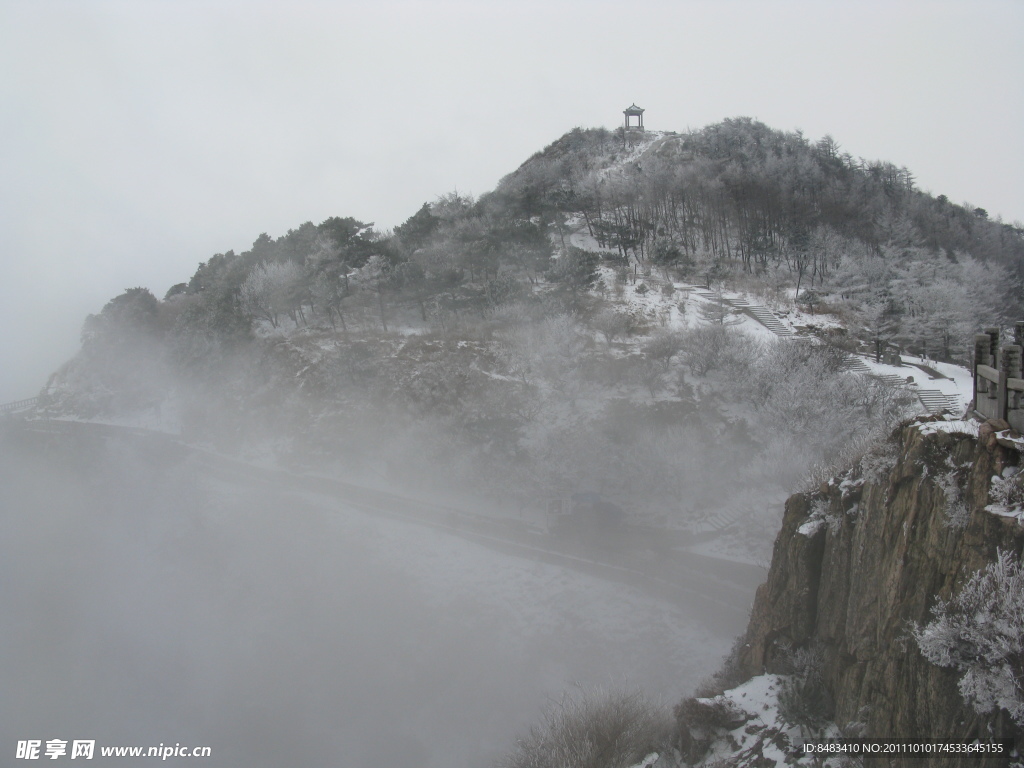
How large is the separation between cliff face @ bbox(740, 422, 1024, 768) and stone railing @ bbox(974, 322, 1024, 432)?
26.6 inches

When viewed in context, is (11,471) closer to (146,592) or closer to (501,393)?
(146,592)

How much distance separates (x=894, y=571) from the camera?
9.50 m

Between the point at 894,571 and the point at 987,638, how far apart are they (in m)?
1.99

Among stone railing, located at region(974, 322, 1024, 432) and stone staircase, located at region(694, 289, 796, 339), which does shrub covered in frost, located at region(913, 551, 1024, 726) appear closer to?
stone railing, located at region(974, 322, 1024, 432)

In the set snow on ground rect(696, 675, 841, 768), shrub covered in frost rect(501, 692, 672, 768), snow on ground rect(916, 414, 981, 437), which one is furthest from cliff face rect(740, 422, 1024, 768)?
shrub covered in frost rect(501, 692, 672, 768)

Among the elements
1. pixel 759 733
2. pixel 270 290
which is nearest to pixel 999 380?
pixel 759 733

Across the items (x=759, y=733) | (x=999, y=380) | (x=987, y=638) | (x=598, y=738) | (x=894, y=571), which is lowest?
(x=598, y=738)

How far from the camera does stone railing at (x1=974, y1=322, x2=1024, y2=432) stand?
8641mm

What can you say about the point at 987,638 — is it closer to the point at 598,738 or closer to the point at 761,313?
the point at 598,738

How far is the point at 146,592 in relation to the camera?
2514 cm

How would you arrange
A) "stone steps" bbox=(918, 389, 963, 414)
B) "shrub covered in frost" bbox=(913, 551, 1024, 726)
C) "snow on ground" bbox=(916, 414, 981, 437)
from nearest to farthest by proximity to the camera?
"shrub covered in frost" bbox=(913, 551, 1024, 726), "snow on ground" bbox=(916, 414, 981, 437), "stone steps" bbox=(918, 389, 963, 414)

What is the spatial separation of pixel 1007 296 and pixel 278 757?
45536 mm

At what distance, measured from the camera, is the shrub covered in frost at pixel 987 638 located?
23.5 feet

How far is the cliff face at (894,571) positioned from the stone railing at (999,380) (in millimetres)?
674
